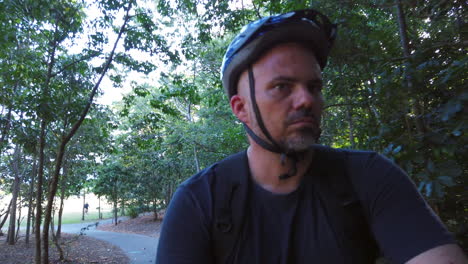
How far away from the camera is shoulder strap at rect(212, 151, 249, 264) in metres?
1.36

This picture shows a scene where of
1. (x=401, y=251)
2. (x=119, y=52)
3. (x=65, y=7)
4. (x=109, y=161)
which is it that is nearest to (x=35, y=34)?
(x=65, y=7)

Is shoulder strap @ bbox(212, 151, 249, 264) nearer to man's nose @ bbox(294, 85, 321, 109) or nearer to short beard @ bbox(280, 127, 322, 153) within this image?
short beard @ bbox(280, 127, 322, 153)

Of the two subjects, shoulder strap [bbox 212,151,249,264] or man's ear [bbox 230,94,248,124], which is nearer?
shoulder strap [bbox 212,151,249,264]

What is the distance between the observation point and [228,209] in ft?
4.63

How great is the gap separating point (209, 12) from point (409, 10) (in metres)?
5.78

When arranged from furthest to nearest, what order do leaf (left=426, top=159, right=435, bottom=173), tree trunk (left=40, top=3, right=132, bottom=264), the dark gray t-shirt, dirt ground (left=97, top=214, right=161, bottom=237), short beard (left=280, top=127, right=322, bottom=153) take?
1. dirt ground (left=97, top=214, right=161, bottom=237)
2. tree trunk (left=40, top=3, right=132, bottom=264)
3. leaf (left=426, top=159, right=435, bottom=173)
4. short beard (left=280, top=127, right=322, bottom=153)
5. the dark gray t-shirt

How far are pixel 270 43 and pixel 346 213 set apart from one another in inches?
34.4

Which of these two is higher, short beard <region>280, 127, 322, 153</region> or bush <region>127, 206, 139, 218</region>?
bush <region>127, 206, 139, 218</region>

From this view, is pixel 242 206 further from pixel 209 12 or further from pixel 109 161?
pixel 109 161

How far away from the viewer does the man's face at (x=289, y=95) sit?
155 centimetres

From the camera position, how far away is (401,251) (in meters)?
1.24

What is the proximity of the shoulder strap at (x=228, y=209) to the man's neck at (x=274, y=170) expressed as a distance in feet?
0.30

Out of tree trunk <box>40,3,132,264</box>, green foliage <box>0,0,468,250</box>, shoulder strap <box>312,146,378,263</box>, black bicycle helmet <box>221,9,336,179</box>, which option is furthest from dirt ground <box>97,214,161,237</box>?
shoulder strap <box>312,146,378,263</box>

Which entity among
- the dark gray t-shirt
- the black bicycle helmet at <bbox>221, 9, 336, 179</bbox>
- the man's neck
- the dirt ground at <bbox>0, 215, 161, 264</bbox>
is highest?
Answer: the black bicycle helmet at <bbox>221, 9, 336, 179</bbox>
